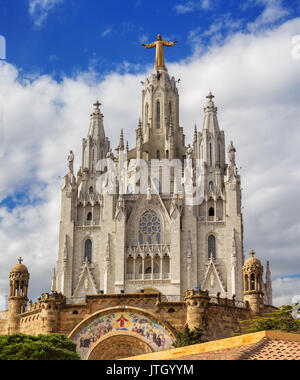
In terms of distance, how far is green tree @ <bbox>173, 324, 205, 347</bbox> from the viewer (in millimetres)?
37125

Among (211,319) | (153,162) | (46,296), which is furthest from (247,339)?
(153,162)

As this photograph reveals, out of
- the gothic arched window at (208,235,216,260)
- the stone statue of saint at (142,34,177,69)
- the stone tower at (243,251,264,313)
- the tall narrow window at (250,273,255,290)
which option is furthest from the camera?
the stone statue of saint at (142,34,177,69)

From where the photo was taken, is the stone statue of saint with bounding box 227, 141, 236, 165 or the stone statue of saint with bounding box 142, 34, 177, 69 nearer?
the stone statue of saint with bounding box 227, 141, 236, 165

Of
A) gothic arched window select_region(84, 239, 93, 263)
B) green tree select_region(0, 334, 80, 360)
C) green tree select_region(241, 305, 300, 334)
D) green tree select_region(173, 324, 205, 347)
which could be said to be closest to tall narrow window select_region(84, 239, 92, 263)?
gothic arched window select_region(84, 239, 93, 263)

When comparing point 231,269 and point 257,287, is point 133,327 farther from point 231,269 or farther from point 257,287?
point 231,269

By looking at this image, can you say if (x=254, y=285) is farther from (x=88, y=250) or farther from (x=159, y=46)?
(x=159, y=46)

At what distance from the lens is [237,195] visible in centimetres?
6544

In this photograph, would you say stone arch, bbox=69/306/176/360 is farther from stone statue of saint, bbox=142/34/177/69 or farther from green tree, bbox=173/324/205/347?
stone statue of saint, bbox=142/34/177/69

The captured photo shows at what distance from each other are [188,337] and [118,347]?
4.74 meters

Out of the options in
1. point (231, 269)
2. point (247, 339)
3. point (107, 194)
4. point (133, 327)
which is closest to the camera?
point (247, 339)

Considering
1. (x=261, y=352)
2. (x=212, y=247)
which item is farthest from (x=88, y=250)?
(x=261, y=352)

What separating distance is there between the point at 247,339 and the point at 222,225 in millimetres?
43478

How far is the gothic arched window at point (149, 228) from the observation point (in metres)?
65.2

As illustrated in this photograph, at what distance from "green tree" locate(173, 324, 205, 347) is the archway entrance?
2188mm
